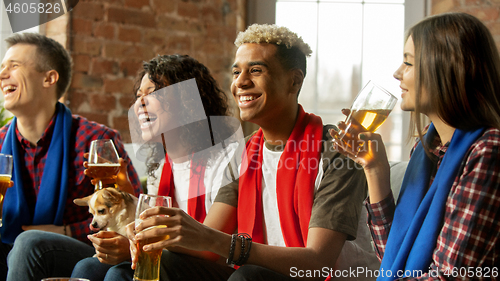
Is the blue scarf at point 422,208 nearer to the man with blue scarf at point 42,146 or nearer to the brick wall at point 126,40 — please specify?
the man with blue scarf at point 42,146

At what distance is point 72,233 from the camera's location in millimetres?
1818

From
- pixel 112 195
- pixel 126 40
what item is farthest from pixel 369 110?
pixel 126 40

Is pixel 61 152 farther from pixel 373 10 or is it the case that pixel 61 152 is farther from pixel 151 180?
pixel 373 10

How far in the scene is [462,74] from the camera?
1.03 meters

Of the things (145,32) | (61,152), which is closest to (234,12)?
(145,32)

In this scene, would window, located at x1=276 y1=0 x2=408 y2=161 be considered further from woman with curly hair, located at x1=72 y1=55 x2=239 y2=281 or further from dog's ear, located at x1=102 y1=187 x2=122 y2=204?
dog's ear, located at x1=102 y1=187 x2=122 y2=204

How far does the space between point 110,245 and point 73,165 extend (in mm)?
810

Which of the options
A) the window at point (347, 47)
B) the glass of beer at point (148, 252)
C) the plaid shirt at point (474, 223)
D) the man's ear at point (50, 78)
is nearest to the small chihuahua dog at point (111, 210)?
the glass of beer at point (148, 252)

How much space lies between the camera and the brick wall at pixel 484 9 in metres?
2.44

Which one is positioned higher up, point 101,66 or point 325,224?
point 101,66

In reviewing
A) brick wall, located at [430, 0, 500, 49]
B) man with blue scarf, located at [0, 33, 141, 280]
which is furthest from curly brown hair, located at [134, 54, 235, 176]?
brick wall, located at [430, 0, 500, 49]

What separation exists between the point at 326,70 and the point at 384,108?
5.89 feet

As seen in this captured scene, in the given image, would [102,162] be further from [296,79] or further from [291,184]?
[296,79]

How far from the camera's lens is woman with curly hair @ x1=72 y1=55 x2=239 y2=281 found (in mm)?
1723
